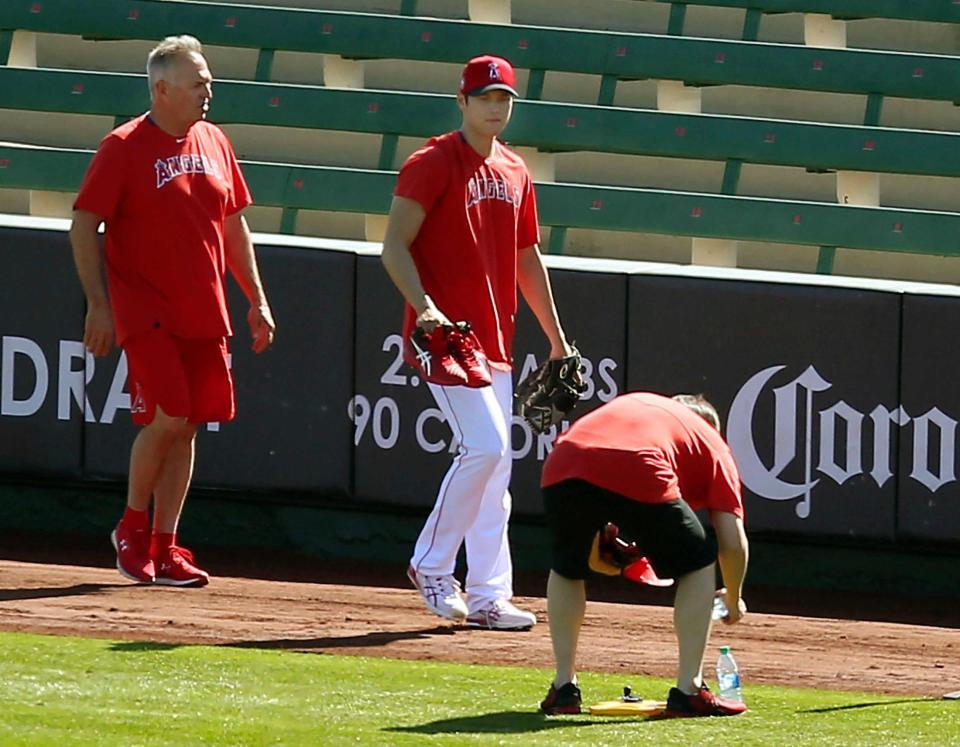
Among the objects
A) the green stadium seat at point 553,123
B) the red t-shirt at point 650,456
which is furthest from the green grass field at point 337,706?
the green stadium seat at point 553,123

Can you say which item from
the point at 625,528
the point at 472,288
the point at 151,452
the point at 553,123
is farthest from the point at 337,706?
the point at 553,123

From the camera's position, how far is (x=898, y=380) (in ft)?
24.1

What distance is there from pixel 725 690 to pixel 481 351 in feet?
5.02

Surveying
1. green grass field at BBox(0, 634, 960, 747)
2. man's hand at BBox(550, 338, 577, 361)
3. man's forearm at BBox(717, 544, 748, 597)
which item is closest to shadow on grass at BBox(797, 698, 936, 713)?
green grass field at BBox(0, 634, 960, 747)

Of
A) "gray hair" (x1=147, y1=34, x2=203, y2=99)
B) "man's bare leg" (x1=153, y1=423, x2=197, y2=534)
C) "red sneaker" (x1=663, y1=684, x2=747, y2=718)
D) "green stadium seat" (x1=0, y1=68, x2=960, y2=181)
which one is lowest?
"red sneaker" (x1=663, y1=684, x2=747, y2=718)

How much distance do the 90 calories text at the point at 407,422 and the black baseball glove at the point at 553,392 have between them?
1082 mm

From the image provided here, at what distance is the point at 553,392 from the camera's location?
6.52m

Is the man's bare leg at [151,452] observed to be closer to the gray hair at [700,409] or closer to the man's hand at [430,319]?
the man's hand at [430,319]

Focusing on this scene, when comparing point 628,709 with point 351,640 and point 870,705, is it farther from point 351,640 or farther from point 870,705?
point 351,640

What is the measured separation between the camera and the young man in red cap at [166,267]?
258 inches

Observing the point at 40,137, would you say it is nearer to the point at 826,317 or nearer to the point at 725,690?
the point at 826,317

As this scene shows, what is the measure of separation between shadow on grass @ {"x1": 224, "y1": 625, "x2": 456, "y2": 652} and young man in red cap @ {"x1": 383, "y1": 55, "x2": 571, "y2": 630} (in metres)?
0.08

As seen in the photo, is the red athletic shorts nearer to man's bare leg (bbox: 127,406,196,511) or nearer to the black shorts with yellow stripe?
man's bare leg (bbox: 127,406,196,511)

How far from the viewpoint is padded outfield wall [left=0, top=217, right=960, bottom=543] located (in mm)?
7344
